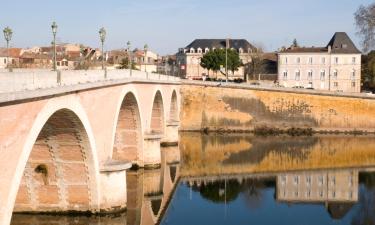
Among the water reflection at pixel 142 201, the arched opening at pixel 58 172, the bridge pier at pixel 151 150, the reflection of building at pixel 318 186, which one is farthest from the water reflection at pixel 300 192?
the arched opening at pixel 58 172

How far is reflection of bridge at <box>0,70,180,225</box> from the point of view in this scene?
411 inches

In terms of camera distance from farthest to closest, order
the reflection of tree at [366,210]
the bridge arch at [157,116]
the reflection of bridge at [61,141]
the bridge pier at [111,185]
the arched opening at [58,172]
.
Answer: the bridge arch at [157,116], the reflection of tree at [366,210], the bridge pier at [111,185], the arched opening at [58,172], the reflection of bridge at [61,141]

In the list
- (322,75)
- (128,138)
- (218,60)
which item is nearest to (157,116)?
(128,138)

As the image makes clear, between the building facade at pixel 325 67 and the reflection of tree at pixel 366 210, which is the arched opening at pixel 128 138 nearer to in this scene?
the reflection of tree at pixel 366 210

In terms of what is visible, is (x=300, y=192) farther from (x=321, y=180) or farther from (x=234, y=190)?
(x=234, y=190)

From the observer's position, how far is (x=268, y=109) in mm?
47312

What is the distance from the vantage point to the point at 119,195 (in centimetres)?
1886

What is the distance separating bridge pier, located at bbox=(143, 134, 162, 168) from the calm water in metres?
0.53

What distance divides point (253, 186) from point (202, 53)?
178ft

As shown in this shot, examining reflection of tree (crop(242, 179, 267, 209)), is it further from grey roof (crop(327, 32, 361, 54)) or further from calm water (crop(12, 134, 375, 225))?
grey roof (crop(327, 32, 361, 54))

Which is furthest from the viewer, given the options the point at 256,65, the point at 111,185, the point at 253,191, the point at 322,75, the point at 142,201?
the point at 256,65

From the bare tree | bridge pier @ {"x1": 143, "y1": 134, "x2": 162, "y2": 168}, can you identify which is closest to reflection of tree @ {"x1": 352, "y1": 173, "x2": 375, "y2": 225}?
bridge pier @ {"x1": 143, "y1": 134, "x2": 162, "y2": 168}

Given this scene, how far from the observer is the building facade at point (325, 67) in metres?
62.3

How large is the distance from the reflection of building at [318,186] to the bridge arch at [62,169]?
10.7m
